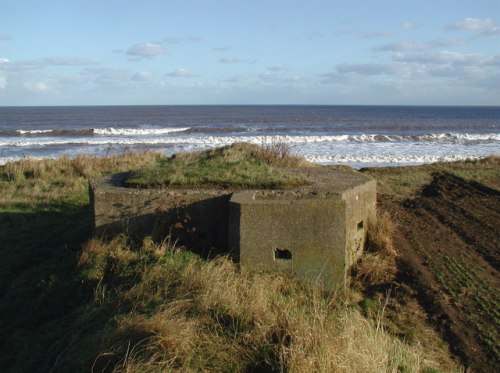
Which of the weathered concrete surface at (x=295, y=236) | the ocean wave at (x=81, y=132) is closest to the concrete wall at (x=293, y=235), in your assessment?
the weathered concrete surface at (x=295, y=236)

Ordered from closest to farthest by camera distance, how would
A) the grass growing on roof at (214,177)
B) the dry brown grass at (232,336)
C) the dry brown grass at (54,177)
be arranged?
the dry brown grass at (232,336) < the grass growing on roof at (214,177) < the dry brown grass at (54,177)

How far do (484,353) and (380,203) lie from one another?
610 cm

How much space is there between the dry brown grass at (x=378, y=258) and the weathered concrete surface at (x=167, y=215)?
195cm

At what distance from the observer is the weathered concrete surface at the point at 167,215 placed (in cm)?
755

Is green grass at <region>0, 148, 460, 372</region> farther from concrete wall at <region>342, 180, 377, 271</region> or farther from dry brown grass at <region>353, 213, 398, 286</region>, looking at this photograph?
concrete wall at <region>342, 180, 377, 271</region>

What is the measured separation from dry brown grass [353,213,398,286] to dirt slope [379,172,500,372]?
0.66ft

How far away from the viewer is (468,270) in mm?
7758

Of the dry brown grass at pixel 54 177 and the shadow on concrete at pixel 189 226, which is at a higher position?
the shadow on concrete at pixel 189 226

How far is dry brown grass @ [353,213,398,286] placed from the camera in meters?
7.49

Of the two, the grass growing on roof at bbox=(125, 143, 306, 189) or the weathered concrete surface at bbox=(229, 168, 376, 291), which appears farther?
the grass growing on roof at bbox=(125, 143, 306, 189)

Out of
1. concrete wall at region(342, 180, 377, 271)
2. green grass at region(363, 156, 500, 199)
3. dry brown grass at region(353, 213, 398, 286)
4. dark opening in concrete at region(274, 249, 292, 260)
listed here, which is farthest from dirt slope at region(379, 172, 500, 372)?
dark opening in concrete at region(274, 249, 292, 260)

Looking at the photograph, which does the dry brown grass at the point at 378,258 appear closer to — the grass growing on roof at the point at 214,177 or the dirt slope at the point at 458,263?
the dirt slope at the point at 458,263

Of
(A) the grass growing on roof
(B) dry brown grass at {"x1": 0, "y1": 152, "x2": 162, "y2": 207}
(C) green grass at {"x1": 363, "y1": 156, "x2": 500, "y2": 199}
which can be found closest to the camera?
(A) the grass growing on roof

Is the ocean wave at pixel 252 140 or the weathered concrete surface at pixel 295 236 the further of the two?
the ocean wave at pixel 252 140
